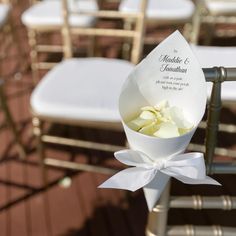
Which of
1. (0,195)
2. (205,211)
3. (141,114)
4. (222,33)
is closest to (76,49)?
(222,33)

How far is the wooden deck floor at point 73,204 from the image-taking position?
158 centimetres

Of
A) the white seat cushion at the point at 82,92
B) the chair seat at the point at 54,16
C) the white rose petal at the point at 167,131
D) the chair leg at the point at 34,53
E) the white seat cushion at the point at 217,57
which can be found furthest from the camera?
the chair leg at the point at 34,53

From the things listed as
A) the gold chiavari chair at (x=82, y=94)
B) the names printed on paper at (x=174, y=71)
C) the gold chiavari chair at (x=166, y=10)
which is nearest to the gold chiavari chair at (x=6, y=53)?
the gold chiavari chair at (x=82, y=94)

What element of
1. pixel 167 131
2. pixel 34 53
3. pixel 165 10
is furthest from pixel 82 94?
pixel 34 53

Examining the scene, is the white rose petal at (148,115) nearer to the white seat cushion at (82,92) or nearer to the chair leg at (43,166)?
the white seat cushion at (82,92)

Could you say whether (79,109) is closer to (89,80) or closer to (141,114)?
(89,80)

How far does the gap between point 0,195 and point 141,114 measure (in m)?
1.22

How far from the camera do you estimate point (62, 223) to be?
62.7 inches

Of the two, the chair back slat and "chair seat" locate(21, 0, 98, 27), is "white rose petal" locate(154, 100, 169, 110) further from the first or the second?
"chair seat" locate(21, 0, 98, 27)

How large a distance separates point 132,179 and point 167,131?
12 cm

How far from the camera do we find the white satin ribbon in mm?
683

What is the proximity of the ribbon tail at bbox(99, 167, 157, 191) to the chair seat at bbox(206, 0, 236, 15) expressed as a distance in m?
1.73

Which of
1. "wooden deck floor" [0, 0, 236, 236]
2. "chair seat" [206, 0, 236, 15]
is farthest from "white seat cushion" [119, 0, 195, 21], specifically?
"wooden deck floor" [0, 0, 236, 236]

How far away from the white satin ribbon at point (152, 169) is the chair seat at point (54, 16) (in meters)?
1.53
